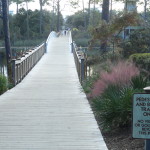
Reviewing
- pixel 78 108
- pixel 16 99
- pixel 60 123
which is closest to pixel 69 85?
pixel 16 99

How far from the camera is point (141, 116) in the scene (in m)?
4.41

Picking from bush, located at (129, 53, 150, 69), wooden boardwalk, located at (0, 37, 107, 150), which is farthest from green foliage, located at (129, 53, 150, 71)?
wooden boardwalk, located at (0, 37, 107, 150)

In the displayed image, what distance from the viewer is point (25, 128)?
24.8ft

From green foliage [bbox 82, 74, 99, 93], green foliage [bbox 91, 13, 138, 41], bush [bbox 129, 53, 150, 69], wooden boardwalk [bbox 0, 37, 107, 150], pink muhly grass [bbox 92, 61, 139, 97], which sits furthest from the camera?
green foliage [bbox 91, 13, 138, 41]

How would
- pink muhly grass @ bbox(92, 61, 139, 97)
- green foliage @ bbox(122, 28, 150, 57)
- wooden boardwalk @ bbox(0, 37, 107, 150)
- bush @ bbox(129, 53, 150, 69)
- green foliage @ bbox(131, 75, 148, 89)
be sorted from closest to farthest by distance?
1. wooden boardwalk @ bbox(0, 37, 107, 150)
2. green foliage @ bbox(131, 75, 148, 89)
3. pink muhly grass @ bbox(92, 61, 139, 97)
4. bush @ bbox(129, 53, 150, 69)
5. green foliage @ bbox(122, 28, 150, 57)

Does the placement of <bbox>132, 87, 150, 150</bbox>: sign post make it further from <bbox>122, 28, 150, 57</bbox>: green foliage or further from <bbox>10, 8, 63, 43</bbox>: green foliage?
<bbox>10, 8, 63, 43</bbox>: green foliage

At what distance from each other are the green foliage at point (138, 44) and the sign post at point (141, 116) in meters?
20.7

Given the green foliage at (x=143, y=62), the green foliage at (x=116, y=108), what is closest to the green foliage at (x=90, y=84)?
the green foliage at (x=143, y=62)

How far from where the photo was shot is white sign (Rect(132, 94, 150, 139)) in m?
4.40

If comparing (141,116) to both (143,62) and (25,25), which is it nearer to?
(143,62)

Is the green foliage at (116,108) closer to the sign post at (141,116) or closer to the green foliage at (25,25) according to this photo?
the sign post at (141,116)

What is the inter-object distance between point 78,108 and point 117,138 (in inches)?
122

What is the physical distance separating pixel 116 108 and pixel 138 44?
1872cm

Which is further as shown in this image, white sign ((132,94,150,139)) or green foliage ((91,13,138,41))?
green foliage ((91,13,138,41))
